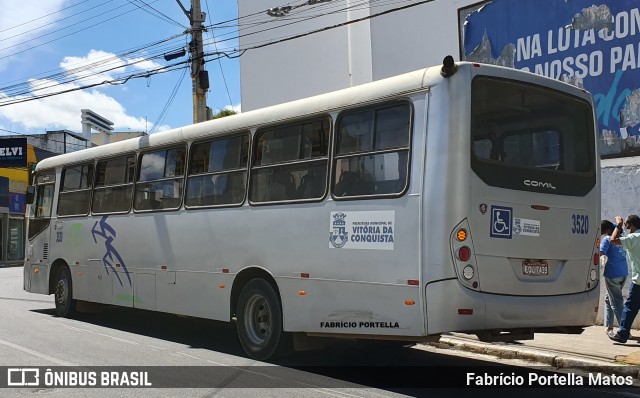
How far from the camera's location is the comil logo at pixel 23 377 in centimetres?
698

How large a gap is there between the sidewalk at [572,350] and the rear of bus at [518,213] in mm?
1068

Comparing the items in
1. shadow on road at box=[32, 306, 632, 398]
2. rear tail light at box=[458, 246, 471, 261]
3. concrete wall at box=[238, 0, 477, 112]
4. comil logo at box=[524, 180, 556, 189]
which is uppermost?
concrete wall at box=[238, 0, 477, 112]

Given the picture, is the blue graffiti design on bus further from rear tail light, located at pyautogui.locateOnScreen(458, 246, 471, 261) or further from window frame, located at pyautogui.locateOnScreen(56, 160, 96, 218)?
rear tail light, located at pyautogui.locateOnScreen(458, 246, 471, 261)

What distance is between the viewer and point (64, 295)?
1286 cm

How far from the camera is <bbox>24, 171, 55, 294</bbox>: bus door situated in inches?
529

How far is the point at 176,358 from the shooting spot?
27.7 ft

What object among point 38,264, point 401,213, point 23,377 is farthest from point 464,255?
point 38,264

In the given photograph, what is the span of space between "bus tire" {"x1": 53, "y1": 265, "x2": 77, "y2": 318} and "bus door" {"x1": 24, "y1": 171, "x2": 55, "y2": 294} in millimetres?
381

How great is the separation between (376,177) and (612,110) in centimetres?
631

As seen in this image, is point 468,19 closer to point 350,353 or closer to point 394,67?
point 394,67

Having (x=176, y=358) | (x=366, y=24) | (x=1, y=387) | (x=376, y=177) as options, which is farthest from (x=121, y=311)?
(x=366, y=24)

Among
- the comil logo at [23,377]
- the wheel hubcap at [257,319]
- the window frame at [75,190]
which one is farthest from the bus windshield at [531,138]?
the window frame at [75,190]

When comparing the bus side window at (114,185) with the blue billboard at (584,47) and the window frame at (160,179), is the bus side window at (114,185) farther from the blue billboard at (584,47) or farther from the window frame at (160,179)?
the blue billboard at (584,47)

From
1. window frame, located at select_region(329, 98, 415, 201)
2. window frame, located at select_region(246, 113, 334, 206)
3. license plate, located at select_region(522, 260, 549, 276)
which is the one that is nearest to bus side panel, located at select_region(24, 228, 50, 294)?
window frame, located at select_region(246, 113, 334, 206)
